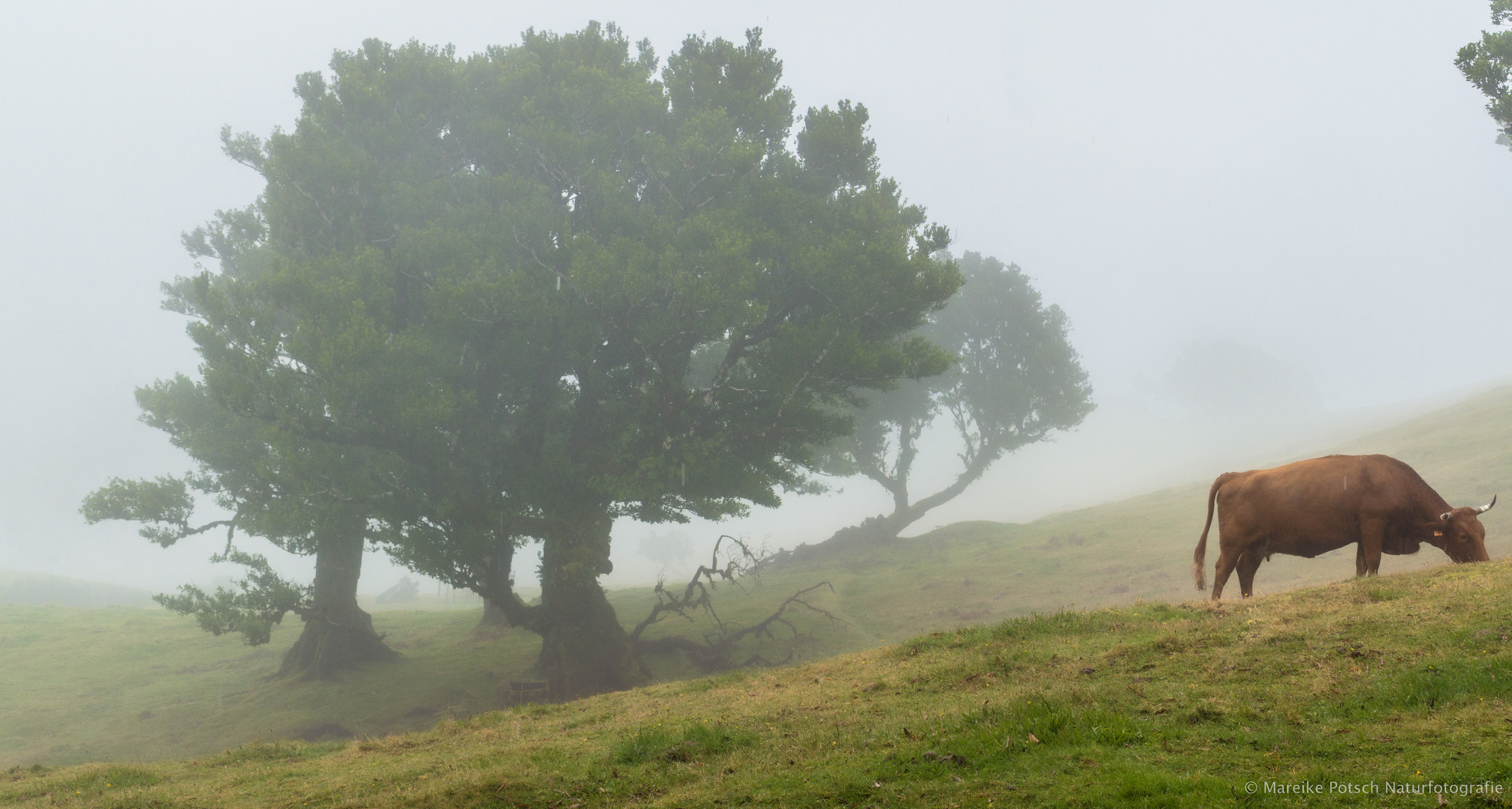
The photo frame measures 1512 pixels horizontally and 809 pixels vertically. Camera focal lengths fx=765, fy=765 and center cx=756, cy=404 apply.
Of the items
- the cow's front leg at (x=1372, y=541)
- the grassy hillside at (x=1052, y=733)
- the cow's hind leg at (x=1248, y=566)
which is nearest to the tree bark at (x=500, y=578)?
the grassy hillside at (x=1052, y=733)

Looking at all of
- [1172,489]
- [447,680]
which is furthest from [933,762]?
[1172,489]

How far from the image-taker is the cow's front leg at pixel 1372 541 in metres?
12.5

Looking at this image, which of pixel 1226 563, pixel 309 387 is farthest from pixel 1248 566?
pixel 309 387

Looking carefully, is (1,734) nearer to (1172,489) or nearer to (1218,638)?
(1218,638)

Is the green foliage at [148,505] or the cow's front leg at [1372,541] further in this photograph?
the green foliage at [148,505]

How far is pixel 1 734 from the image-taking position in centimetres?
2061

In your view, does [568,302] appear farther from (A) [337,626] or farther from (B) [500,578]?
(A) [337,626]

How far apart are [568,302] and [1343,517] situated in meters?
17.8

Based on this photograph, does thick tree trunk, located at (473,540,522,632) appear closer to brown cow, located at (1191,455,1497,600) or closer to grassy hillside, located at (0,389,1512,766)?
grassy hillside, located at (0,389,1512,766)

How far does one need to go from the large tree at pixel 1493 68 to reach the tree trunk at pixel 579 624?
23380 mm

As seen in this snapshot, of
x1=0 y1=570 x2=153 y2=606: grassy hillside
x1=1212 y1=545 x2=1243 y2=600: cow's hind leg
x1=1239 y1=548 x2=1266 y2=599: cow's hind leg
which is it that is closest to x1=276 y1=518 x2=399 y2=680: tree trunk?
x1=1212 y1=545 x2=1243 y2=600: cow's hind leg

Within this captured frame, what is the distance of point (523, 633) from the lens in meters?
28.9

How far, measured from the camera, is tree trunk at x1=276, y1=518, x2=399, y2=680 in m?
24.5

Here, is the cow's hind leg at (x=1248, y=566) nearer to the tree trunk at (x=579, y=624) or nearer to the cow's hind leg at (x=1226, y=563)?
the cow's hind leg at (x=1226, y=563)
